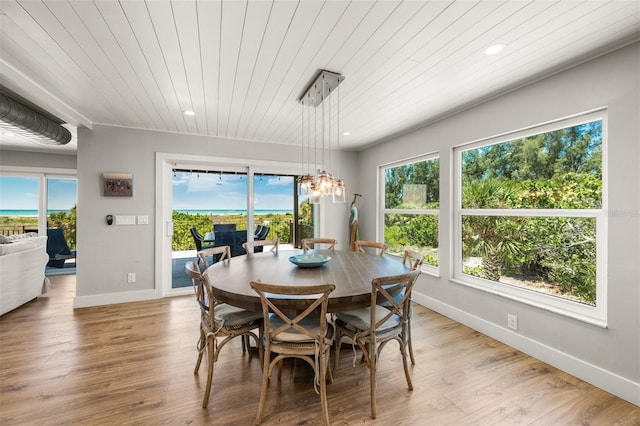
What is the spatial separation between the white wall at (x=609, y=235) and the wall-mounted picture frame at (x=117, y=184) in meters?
4.42

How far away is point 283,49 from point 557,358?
3288 millimetres

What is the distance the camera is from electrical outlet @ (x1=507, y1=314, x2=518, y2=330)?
8.21 ft

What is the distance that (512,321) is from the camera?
253cm

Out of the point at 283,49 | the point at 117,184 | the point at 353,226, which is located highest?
the point at 283,49

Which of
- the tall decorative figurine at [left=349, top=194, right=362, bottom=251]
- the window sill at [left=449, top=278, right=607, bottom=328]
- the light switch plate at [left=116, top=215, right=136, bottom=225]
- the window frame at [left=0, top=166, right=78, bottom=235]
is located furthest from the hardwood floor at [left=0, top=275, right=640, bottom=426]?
the window frame at [left=0, top=166, right=78, bottom=235]

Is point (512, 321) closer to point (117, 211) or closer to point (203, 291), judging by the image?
point (203, 291)

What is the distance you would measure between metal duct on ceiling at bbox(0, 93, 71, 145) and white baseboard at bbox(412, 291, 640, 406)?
512 centimetres

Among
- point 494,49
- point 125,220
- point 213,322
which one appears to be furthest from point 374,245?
point 125,220

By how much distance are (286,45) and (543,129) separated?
235 cm

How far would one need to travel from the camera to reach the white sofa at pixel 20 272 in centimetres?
323

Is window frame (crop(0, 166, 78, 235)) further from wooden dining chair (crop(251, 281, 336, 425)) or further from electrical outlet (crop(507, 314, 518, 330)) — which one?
electrical outlet (crop(507, 314, 518, 330))

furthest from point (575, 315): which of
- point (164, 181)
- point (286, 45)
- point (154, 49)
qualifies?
point (164, 181)

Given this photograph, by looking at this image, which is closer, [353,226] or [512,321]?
[512,321]

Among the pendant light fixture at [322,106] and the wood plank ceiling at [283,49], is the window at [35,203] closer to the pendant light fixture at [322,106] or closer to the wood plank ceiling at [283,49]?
the wood plank ceiling at [283,49]
